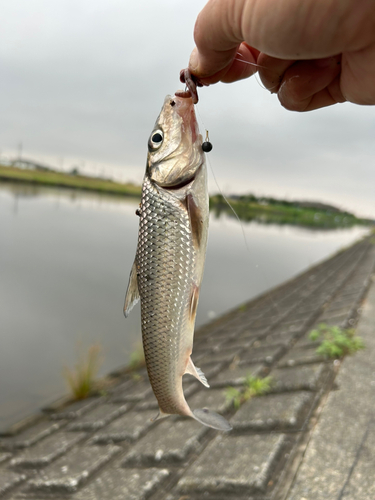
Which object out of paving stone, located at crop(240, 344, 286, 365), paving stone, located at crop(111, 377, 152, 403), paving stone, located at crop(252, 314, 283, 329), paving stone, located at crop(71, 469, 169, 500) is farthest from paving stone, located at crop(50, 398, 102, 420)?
paving stone, located at crop(252, 314, 283, 329)

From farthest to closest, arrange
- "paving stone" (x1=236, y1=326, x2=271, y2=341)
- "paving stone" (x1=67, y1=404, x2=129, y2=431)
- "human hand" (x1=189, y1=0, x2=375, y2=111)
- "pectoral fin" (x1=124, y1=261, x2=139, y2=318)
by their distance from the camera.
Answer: "paving stone" (x1=236, y1=326, x2=271, y2=341) < "paving stone" (x1=67, y1=404, x2=129, y2=431) < "pectoral fin" (x1=124, y1=261, x2=139, y2=318) < "human hand" (x1=189, y1=0, x2=375, y2=111)

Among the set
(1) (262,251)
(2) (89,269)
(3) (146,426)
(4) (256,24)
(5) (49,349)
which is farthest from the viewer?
(1) (262,251)

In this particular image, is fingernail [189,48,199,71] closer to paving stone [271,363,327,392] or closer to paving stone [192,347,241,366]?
paving stone [271,363,327,392]

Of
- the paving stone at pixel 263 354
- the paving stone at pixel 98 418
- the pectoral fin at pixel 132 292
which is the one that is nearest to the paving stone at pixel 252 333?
the paving stone at pixel 263 354

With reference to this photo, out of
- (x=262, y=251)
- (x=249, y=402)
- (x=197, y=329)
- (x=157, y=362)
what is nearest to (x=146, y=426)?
(x=249, y=402)

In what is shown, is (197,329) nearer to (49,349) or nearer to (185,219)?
(49,349)

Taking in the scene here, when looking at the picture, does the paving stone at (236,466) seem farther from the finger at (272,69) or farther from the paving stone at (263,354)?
the finger at (272,69)

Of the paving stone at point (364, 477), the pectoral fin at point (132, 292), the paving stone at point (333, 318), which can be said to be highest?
the pectoral fin at point (132, 292)
